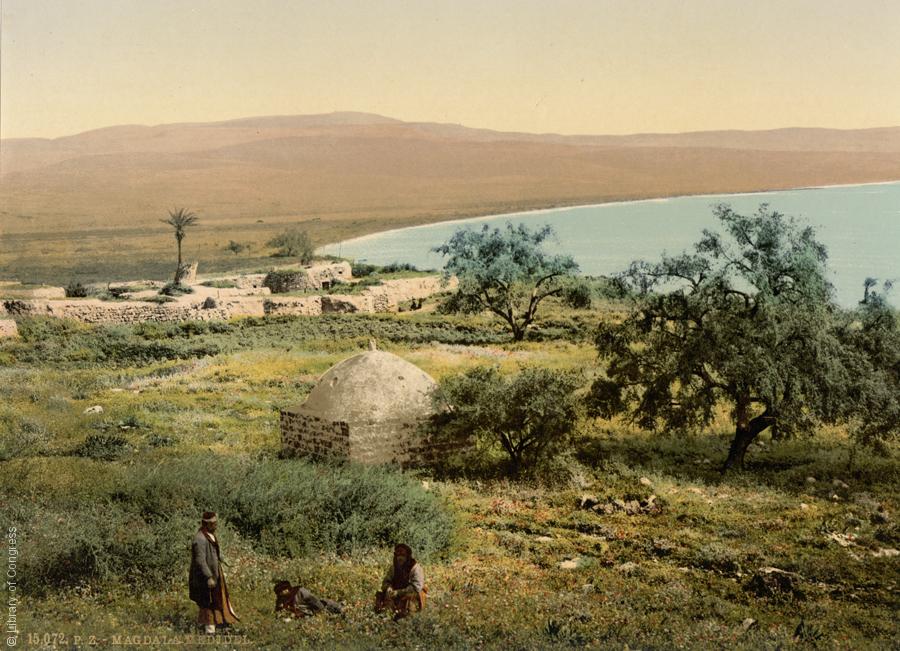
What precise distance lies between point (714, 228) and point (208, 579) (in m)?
31.7

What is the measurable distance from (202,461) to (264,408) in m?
7.42

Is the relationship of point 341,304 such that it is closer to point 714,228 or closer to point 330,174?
point 714,228

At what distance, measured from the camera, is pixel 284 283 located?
171 feet

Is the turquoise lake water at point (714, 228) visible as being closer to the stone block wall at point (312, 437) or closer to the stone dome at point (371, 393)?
the stone dome at point (371, 393)

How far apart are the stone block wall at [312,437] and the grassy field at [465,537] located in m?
0.51

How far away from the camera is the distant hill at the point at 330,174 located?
72312mm

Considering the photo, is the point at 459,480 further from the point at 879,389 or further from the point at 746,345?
the point at 879,389

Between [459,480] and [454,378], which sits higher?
[454,378]

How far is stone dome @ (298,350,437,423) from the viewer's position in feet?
56.1

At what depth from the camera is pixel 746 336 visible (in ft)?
59.3

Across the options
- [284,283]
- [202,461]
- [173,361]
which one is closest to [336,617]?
[202,461]

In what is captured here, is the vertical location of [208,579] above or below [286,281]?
below

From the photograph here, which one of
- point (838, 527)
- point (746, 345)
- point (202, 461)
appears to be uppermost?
point (746, 345)

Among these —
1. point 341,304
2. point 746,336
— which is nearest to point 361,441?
point 746,336
